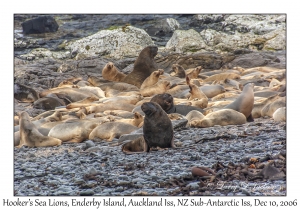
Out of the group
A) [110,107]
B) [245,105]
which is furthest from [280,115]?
[110,107]

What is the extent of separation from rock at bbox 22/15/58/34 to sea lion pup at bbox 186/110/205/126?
39.6ft

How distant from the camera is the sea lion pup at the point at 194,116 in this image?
1005 centimetres

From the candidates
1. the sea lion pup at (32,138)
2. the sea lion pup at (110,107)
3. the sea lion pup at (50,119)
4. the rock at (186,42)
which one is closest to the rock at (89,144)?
the sea lion pup at (32,138)

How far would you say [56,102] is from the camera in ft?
43.8

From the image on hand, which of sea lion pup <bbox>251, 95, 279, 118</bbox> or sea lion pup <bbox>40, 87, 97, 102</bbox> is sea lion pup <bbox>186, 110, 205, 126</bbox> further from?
sea lion pup <bbox>40, 87, 97, 102</bbox>

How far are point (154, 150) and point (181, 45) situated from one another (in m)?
13.3

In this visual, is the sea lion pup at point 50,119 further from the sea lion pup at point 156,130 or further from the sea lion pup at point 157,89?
the sea lion pup at point 157,89

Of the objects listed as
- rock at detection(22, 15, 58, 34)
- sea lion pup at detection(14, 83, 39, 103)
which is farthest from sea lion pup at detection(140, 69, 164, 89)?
rock at detection(22, 15, 58, 34)

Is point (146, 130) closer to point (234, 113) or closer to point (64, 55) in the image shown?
point (234, 113)

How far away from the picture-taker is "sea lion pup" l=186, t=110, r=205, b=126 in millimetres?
10050

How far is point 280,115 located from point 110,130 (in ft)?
9.84

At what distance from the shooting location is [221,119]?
9.63 metres

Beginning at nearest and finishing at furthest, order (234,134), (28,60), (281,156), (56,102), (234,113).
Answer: (281,156), (234,134), (234,113), (56,102), (28,60)
